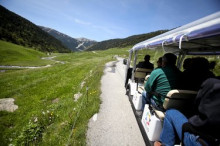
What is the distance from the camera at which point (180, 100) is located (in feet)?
8.71

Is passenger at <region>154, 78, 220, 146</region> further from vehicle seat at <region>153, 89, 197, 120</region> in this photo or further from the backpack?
vehicle seat at <region>153, 89, 197, 120</region>

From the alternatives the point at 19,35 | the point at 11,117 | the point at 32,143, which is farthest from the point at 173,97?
the point at 19,35

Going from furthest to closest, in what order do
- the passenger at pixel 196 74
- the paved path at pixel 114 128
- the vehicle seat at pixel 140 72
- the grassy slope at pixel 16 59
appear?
Answer: the grassy slope at pixel 16 59, the vehicle seat at pixel 140 72, the paved path at pixel 114 128, the passenger at pixel 196 74

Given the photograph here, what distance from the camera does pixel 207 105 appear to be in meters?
1.62

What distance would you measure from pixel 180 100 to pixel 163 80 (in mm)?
637

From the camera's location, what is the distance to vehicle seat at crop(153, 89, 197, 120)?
2.58m

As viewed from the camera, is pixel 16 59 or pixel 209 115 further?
pixel 16 59

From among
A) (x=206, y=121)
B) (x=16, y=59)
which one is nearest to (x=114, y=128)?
(x=206, y=121)

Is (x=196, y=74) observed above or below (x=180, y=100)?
above

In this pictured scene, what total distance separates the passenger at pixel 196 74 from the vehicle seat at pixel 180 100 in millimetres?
233

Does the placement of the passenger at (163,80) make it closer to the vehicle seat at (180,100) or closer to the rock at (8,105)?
the vehicle seat at (180,100)

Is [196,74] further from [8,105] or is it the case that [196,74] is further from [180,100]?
[8,105]

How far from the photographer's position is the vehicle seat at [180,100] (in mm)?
2580

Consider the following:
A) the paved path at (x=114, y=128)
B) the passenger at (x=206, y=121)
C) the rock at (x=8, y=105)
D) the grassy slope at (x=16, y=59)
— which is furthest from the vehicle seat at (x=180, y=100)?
the grassy slope at (x=16, y=59)
